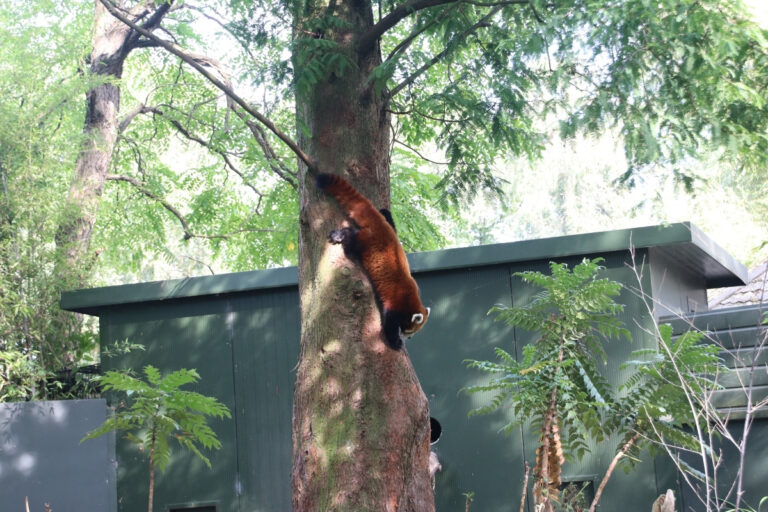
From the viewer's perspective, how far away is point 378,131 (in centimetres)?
512

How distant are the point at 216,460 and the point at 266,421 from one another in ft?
2.34

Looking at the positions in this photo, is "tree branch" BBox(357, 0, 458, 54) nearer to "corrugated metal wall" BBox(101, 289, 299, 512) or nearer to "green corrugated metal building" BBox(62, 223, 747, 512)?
"green corrugated metal building" BBox(62, 223, 747, 512)

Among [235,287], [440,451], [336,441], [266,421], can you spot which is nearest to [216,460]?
[266,421]

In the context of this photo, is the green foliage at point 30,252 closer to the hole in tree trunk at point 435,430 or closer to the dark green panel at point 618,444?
the hole in tree trunk at point 435,430

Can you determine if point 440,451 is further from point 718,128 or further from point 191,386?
point 718,128

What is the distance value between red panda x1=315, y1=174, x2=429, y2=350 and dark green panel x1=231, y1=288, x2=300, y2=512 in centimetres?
337

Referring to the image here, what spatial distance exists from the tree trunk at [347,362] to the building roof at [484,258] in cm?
262

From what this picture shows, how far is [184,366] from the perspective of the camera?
27.1 ft

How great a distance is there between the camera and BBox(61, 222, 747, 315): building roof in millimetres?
7016

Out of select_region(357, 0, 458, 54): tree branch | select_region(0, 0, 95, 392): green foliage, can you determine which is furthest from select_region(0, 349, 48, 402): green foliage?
select_region(357, 0, 458, 54): tree branch

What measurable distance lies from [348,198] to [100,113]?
8.63m

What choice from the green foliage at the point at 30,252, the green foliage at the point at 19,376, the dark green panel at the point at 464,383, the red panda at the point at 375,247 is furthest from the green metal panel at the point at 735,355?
the green foliage at the point at 30,252

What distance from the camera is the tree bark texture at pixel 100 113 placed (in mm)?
10836

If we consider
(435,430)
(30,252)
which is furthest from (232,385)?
(30,252)
